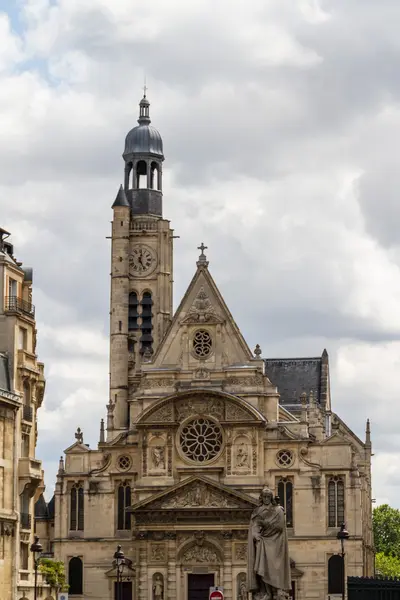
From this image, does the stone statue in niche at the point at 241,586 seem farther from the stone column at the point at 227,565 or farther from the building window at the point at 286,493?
the building window at the point at 286,493

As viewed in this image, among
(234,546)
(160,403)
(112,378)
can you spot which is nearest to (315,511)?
(234,546)

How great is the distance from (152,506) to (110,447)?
16.2 feet

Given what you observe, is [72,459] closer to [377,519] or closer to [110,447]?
[110,447]

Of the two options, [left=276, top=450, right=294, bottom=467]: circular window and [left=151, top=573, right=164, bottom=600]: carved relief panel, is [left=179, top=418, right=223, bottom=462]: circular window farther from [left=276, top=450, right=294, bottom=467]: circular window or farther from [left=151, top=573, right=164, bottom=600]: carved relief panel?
[left=151, top=573, right=164, bottom=600]: carved relief panel

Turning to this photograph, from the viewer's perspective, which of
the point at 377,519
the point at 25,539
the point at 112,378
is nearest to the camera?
the point at 25,539

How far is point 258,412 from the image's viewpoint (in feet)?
285

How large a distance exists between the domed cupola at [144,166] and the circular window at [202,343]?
15.0 meters

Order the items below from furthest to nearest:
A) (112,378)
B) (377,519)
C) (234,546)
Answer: (377,519), (112,378), (234,546)

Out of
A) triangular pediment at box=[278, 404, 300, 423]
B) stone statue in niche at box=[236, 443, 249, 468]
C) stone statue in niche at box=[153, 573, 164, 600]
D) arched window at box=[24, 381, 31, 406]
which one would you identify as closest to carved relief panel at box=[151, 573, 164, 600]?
stone statue in niche at box=[153, 573, 164, 600]

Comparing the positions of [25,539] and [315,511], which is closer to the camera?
[25,539]

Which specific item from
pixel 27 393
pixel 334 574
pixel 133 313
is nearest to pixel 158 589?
pixel 334 574

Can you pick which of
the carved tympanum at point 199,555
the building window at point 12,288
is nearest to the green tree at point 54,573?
the carved tympanum at point 199,555

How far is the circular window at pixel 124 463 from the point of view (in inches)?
3506

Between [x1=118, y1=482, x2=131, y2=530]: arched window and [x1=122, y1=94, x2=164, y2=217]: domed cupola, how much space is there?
2051 centimetres
